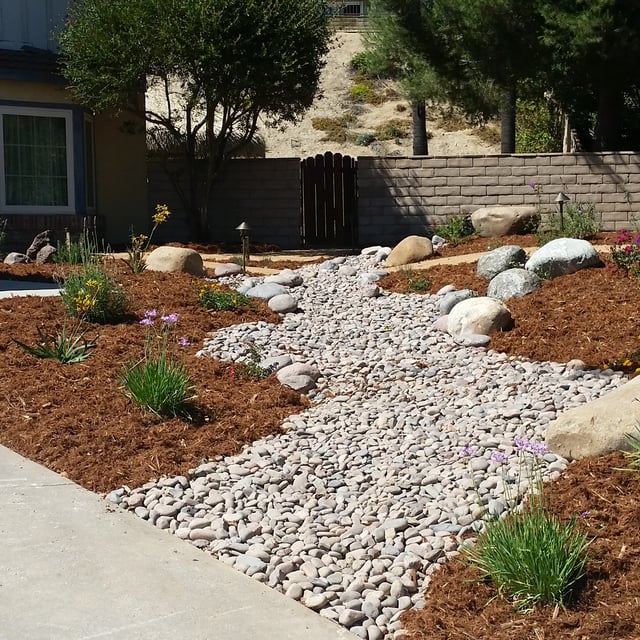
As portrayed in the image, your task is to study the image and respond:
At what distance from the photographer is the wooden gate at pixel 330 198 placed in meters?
18.1

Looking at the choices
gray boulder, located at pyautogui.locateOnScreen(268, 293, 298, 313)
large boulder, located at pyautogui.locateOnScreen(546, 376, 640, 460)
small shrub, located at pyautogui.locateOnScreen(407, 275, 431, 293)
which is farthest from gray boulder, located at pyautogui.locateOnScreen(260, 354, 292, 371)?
small shrub, located at pyautogui.locateOnScreen(407, 275, 431, 293)

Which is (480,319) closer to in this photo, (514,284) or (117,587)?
(514,284)

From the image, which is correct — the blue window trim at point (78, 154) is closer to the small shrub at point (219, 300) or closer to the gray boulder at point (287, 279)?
the gray boulder at point (287, 279)

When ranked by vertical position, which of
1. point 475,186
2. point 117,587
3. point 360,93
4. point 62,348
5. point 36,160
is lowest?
point 117,587

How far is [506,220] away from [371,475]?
10649 mm

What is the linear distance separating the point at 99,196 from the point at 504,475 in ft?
46.9

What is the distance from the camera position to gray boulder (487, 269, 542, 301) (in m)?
9.38

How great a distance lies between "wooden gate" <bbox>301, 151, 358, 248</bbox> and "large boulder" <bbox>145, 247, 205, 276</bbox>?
259 inches

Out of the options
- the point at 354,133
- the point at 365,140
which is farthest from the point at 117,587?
the point at 354,133

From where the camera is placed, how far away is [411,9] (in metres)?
17.9

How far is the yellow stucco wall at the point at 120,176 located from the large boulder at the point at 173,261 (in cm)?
612

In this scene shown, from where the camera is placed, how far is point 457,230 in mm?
16109

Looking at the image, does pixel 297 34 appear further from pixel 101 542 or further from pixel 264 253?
pixel 101 542

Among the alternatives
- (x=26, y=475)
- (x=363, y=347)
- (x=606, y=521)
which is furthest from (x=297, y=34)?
(x=606, y=521)
